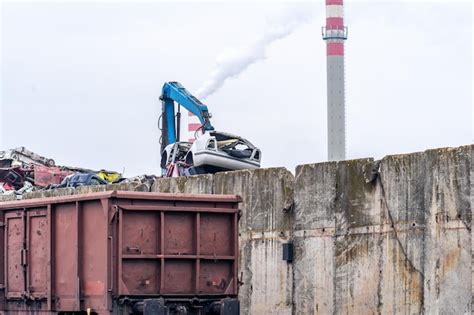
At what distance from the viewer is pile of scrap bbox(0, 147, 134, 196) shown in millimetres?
34500

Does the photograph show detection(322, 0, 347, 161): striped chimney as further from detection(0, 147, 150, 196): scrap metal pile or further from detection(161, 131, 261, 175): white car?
detection(161, 131, 261, 175): white car

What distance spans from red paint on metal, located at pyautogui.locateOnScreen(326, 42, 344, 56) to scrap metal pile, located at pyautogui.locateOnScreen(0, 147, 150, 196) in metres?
51.7

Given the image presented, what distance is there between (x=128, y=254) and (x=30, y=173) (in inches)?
722

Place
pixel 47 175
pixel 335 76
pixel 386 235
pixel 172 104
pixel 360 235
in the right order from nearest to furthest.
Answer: pixel 386 235 → pixel 360 235 → pixel 47 175 → pixel 172 104 → pixel 335 76

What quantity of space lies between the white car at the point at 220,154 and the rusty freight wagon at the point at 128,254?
25.7 ft

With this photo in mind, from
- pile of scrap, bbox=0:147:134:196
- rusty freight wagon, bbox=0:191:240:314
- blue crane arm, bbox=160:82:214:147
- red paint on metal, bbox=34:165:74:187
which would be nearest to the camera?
rusty freight wagon, bbox=0:191:240:314

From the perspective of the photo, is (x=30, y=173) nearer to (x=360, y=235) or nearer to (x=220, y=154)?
(x=220, y=154)

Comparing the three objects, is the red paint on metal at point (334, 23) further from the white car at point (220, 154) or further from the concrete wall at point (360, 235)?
the concrete wall at point (360, 235)

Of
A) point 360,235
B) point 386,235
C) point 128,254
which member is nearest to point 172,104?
point 360,235

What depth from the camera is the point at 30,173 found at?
3688 centimetres

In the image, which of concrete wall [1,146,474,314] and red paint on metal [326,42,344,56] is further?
red paint on metal [326,42,344,56]

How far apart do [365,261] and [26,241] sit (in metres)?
4.93

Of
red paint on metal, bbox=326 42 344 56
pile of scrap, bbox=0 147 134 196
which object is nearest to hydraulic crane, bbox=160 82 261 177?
pile of scrap, bbox=0 147 134 196

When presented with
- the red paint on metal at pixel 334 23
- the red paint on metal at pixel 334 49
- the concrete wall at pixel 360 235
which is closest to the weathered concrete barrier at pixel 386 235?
the concrete wall at pixel 360 235
